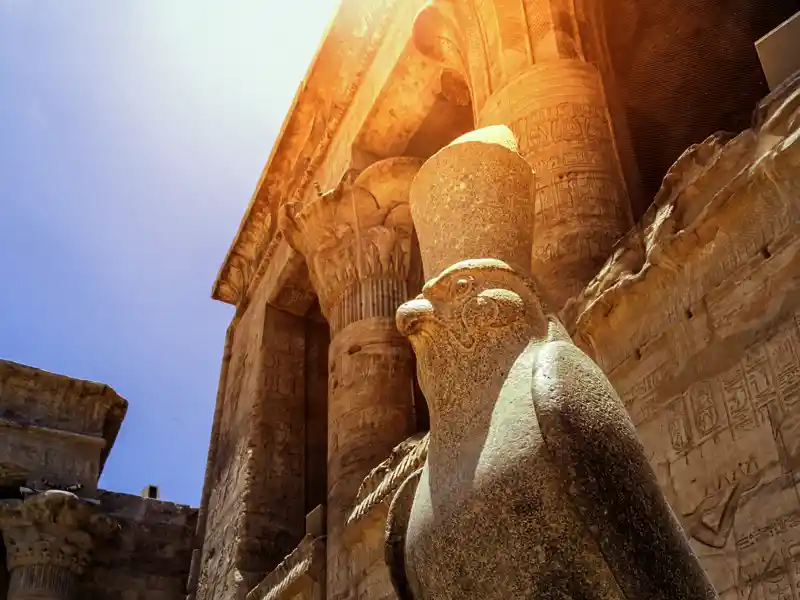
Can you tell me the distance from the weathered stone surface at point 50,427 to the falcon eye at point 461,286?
867cm

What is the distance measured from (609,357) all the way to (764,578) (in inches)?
44.0

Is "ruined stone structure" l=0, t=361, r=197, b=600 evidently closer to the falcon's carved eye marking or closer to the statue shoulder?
the statue shoulder

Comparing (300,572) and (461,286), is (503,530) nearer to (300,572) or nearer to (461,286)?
(461,286)

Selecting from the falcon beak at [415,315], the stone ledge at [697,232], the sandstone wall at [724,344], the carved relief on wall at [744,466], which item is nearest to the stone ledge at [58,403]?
the stone ledge at [697,232]

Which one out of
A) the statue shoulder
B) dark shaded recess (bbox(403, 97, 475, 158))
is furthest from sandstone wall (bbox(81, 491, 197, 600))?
the statue shoulder

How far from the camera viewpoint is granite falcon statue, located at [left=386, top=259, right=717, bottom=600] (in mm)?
1289

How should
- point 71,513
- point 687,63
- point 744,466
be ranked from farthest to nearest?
point 71,513, point 687,63, point 744,466

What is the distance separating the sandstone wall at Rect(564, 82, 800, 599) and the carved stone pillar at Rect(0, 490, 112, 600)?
23.9ft

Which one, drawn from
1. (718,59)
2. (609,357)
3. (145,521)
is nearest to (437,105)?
(718,59)

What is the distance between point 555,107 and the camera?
4559 millimetres

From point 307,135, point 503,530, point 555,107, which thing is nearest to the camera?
point 503,530

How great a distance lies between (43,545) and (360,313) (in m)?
4.72

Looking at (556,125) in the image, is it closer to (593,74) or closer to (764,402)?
(593,74)

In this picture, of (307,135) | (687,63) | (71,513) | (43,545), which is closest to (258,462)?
(71,513)
